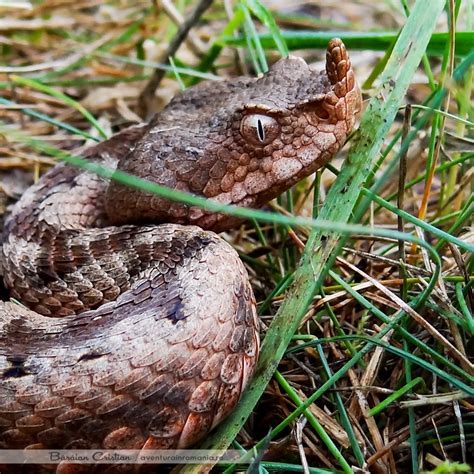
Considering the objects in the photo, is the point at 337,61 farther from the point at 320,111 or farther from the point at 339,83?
the point at 320,111

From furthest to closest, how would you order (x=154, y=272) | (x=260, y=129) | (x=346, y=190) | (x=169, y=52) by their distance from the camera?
(x=169, y=52) → (x=260, y=129) → (x=154, y=272) → (x=346, y=190)

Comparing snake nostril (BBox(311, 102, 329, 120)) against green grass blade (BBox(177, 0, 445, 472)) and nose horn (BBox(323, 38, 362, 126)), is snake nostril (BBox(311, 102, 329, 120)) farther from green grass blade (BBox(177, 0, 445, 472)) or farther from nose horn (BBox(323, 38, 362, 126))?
green grass blade (BBox(177, 0, 445, 472))

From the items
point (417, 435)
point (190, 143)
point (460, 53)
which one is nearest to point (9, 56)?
point (190, 143)

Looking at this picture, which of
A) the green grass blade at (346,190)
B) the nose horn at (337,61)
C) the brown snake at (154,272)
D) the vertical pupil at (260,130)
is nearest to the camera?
the brown snake at (154,272)

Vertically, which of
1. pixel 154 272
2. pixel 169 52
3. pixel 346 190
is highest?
pixel 169 52

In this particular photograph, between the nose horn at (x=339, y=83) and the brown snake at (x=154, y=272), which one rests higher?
the nose horn at (x=339, y=83)

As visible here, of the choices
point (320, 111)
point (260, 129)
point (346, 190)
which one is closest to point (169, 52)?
point (260, 129)

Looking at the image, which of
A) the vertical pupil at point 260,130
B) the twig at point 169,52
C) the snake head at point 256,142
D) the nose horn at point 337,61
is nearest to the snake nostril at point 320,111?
the snake head at point 256,142

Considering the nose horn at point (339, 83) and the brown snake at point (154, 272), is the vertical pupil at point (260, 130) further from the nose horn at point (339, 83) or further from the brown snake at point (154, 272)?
the nose horn at point (339, 83)

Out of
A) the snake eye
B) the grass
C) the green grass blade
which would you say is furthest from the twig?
the green grass blade
